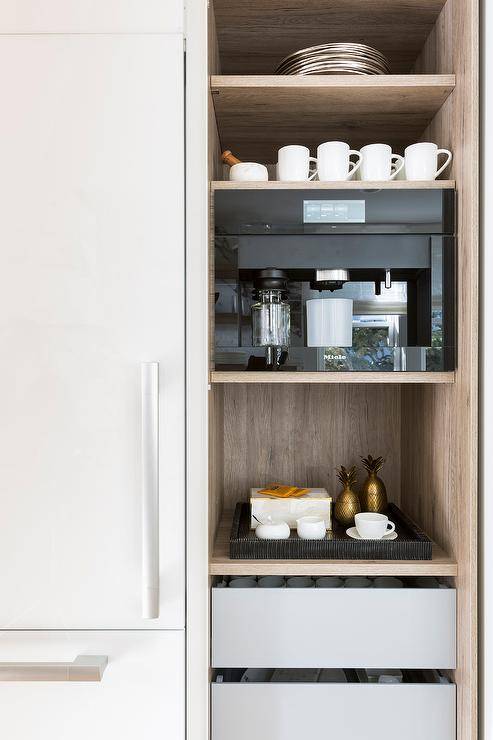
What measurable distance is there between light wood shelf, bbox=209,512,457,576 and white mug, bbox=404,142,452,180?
0.75 metres

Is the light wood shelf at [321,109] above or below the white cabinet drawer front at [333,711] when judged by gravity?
above

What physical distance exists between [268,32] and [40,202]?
687 mm

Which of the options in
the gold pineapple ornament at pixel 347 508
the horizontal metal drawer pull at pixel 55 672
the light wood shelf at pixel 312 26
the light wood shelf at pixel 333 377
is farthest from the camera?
the gold pineapple ornament at pixel 347 508

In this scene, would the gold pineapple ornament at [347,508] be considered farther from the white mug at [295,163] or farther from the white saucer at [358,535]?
the white mug at [295,163]

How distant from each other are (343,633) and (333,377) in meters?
0.49

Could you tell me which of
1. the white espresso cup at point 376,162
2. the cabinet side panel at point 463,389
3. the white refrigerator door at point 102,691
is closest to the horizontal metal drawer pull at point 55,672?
the white refrigerator door at point 102,691

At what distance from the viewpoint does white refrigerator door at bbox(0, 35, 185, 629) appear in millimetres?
1035

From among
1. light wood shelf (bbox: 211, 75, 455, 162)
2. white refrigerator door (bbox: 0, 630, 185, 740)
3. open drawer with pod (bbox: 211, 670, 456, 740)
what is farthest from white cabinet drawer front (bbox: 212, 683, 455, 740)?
light wood shelf (bbox: 211, 75, 455, 162)

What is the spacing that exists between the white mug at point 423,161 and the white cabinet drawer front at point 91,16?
497mm

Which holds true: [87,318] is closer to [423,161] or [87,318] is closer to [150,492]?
[150,492]

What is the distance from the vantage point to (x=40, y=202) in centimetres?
104

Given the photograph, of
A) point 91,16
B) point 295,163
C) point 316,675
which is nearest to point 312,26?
point 295,163

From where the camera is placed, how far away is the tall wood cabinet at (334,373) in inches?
41.8

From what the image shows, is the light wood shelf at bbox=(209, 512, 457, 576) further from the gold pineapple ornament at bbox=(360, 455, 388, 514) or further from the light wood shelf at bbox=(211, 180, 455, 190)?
the light wood shelf at bbox=(211, 180, 455, 190)
